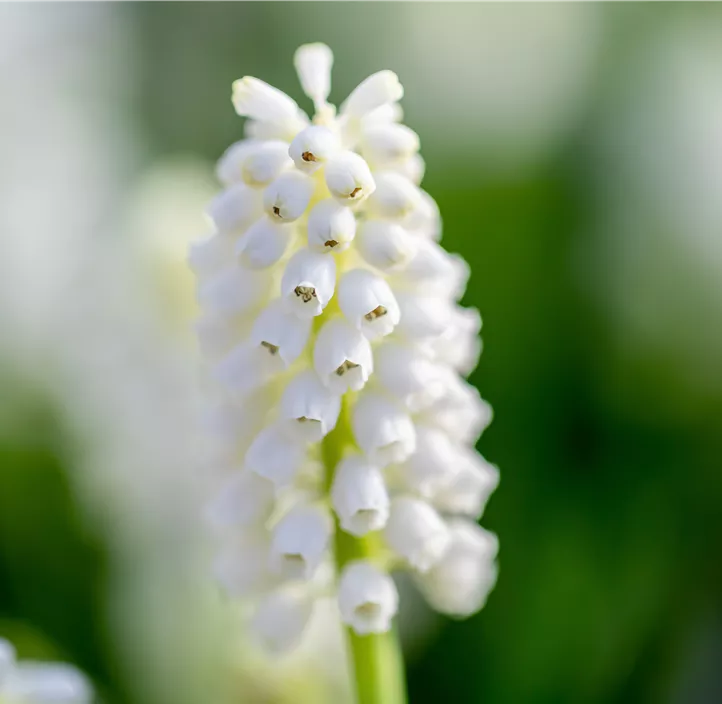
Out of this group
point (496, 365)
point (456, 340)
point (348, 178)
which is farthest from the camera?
point (496, 365)

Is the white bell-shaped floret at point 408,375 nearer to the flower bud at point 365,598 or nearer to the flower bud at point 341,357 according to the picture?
the flower bud at point 341,357

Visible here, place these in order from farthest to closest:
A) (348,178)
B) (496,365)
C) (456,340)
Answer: (496,365), (456,340), (348,178)

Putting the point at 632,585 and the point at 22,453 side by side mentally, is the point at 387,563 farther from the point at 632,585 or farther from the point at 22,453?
the point at 22,453

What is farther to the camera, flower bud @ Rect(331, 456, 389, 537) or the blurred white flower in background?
the blurred white flower in background

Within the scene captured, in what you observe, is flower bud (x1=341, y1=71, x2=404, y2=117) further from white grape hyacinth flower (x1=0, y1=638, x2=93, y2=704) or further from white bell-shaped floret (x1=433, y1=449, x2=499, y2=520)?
white grape hyacinth flower (x1=0, y1=638, x2=93, y2=704)

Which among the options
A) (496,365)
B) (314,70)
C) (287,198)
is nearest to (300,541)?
(287,198)

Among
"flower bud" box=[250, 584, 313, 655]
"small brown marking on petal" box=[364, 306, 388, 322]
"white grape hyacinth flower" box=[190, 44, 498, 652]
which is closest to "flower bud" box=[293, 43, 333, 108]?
"white grape hyacinth flower" box=[190, 44, 498, 652]

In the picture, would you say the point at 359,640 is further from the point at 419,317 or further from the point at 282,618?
the point at 419,317
